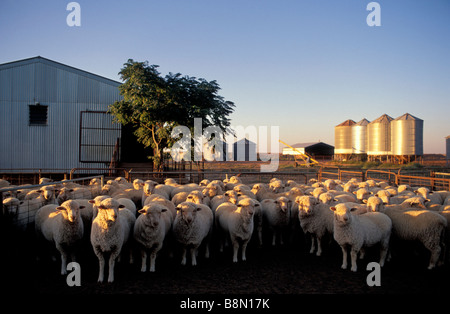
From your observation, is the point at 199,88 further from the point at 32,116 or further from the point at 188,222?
the point at 188,222

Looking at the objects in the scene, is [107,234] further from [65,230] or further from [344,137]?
[344,137]

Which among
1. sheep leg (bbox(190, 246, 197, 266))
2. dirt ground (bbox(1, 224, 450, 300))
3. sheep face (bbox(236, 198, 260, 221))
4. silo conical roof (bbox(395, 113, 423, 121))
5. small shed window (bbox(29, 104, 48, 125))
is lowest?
dirt ground (bbox(1, 224, 450, 300))

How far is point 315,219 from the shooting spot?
23.6 feet

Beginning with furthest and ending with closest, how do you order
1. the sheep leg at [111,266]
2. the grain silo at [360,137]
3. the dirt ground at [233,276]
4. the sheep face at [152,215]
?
the grain silo at [360,137] < the sheep face at [152,215] < the sheep leg at [111,266] < the dirt ground at [233,276]

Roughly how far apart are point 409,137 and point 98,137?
36.3 m

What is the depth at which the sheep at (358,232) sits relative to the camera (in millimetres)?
6066

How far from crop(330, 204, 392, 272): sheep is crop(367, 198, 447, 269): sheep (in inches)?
11.9

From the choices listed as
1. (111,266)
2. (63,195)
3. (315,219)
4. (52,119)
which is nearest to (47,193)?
(63,195)

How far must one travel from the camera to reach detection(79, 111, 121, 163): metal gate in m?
21.2

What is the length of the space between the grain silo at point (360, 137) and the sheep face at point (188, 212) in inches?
1766

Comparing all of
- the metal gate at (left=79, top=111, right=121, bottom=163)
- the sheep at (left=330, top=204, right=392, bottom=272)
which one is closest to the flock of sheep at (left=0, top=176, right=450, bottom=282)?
the sheep at (left=330, top=204, right=392, bottom=272)

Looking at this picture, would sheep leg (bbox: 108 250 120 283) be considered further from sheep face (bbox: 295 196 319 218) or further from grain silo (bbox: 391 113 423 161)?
grain silo (bbox: 391 113 423 161)

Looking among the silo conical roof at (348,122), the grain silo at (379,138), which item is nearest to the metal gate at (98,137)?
the grain silo at (379,138)

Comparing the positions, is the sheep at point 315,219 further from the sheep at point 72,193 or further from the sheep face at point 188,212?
the sheep at point 72,193
